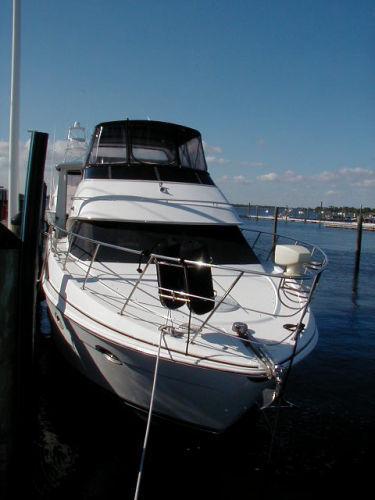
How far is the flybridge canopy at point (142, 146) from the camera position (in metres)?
7.82

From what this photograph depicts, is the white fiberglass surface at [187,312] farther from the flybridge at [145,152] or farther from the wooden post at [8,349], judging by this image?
the flybridge at [145,152]

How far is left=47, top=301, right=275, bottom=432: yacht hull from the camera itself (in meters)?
4.38

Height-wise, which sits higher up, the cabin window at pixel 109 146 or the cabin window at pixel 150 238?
the cabin window at pixel 109 146

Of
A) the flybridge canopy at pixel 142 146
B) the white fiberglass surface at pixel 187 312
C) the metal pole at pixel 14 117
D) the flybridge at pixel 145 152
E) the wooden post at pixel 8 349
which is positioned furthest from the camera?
the flybridge canopy at pixel 142 146

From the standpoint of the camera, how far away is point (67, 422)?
5.85 m

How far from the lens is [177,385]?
461 centimetres

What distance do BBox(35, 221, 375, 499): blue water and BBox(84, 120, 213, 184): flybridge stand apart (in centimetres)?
362

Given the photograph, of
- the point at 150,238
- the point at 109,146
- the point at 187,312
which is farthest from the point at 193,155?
the point at 187,312

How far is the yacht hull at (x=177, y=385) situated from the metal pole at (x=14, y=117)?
1.71 m

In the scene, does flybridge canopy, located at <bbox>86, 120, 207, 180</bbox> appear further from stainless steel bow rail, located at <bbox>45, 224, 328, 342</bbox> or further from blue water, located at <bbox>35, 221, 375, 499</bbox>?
blue water, located at <bbox>35, 221, 375, 499</bbox>

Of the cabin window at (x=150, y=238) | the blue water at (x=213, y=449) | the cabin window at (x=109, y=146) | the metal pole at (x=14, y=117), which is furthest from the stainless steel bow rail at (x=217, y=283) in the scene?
the cabin window at (x=109, y=146)

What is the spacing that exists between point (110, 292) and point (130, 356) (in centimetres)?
106

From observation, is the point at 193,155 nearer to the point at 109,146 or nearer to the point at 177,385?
the point at 109,146

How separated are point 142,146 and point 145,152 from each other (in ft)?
0.44
